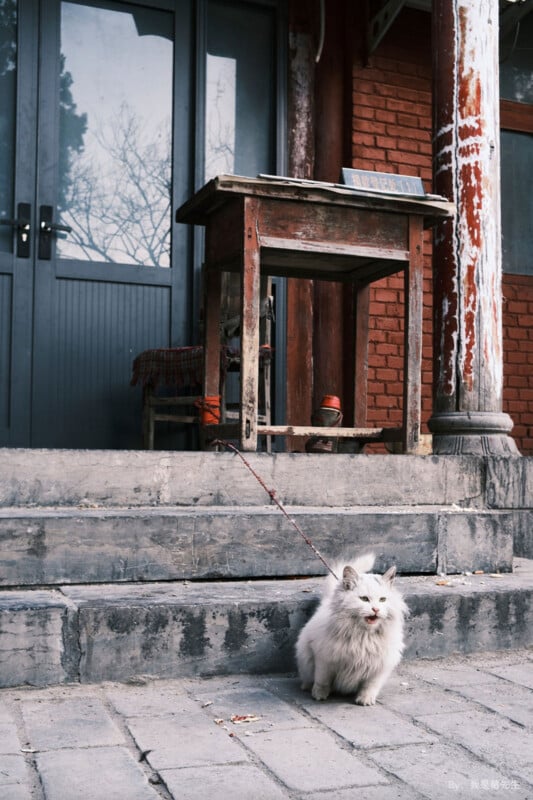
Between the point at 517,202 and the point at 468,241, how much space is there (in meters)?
3.00

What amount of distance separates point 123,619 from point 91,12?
4.60 meters

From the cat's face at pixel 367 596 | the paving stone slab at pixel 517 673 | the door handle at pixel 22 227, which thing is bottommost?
the paving stone slab at pixel 517 673

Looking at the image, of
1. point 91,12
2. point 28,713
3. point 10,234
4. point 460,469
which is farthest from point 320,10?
point 28,713

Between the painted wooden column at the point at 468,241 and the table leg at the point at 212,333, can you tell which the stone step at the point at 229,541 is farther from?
the table leg at the point at 212,333

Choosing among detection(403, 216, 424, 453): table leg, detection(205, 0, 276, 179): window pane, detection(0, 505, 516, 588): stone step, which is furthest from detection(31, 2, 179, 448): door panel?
detection(0, 505, 516, 588): stone step

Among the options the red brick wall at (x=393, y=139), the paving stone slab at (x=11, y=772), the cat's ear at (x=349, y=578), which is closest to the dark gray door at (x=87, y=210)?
the red brick wall at (x=393, y=139)

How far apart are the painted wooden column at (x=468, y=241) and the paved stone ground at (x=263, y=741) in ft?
5.50

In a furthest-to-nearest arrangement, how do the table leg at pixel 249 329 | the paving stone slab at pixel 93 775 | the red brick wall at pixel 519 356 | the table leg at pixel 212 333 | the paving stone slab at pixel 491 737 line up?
the red brick wall at pixel 519 356 < the table leg at pixel 212 333 < the table leg at pixel 249 329 < the paving stone slab at pixel 491 737 < the paving stone slab at pixel 93 775

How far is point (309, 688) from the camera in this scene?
2.67 metres

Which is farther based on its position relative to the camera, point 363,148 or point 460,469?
point 363,148

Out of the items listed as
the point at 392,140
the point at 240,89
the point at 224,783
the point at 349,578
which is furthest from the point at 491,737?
the point at 240,89

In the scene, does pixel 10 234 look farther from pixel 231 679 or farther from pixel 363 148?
pixel 231 679

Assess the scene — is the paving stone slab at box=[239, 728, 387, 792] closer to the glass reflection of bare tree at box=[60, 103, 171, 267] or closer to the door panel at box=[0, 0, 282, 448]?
the door panel at box=[0, 0, 282, 448]

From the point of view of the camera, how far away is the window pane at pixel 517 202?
6969 mm
